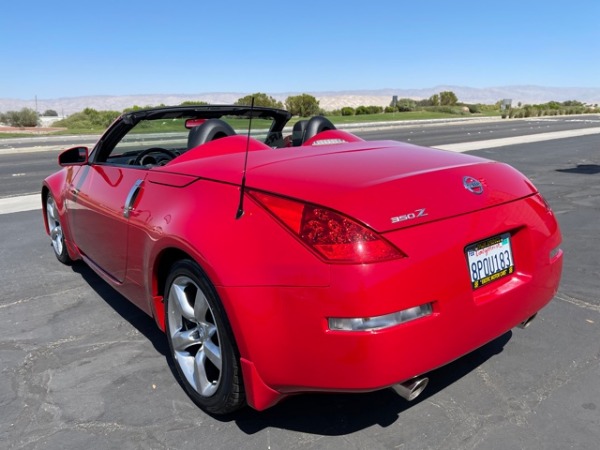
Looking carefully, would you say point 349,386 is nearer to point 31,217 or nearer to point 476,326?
point 476,326

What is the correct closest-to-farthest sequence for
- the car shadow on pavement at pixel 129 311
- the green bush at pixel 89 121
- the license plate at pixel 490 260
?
the license plate at pixel 490 260, the car shadow on pavement at pixel 129 311, the green bush at pixel 89 121

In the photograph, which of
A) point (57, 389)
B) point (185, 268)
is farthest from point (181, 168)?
point (57, 389)

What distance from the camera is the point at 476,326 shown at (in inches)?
92.6

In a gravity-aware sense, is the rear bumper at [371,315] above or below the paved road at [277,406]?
above

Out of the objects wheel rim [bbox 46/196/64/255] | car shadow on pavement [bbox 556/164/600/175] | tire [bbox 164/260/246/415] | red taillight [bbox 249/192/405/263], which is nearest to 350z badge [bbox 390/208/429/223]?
Result: red taillight [bbox 249/192/405/263]

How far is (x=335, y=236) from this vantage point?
6.97ft

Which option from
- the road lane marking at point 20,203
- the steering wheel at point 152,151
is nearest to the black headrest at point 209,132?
the steering wheel at point 152,151

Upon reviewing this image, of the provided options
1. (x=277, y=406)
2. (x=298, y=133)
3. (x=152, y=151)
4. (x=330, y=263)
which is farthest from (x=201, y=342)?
(x=298, y=133)

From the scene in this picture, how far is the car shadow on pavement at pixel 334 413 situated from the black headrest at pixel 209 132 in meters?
1.72

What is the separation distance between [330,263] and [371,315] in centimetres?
26

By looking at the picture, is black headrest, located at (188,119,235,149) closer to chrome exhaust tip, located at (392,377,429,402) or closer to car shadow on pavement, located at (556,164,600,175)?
chrome exhaust tip, located at (392,377,429,402)

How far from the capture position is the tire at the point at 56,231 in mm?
5095

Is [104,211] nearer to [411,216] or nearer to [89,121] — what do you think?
[411,216]

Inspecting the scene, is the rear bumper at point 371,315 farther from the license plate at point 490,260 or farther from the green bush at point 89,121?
the green bush at point 89,121
